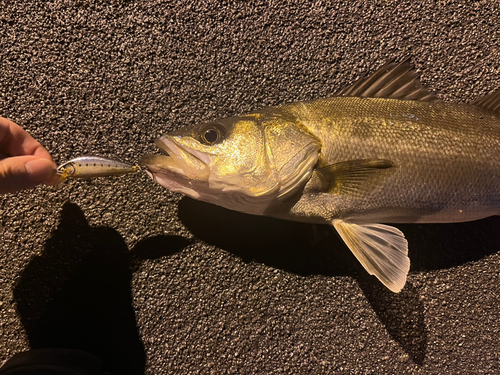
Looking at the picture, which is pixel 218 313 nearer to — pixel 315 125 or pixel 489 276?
pixel 315 125

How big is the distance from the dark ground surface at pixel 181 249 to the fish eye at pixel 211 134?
34cm

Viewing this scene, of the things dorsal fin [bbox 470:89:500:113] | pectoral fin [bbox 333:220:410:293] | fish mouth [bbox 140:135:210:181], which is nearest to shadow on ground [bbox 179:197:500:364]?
pectoral fin [bbox 333:220:410:293]

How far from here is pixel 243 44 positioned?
1.40 m

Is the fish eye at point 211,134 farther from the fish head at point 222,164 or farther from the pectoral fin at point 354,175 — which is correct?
the pectoral fin at point 354,175

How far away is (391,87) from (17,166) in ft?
4.75

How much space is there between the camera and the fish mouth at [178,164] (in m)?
1.01

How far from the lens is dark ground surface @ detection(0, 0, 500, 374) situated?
1.30 metres

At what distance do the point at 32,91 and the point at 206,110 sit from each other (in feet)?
2.74

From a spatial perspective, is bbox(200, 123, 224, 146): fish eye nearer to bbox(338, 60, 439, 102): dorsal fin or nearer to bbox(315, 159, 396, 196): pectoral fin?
bbox(315, 159, 396, 196): pectoral fin

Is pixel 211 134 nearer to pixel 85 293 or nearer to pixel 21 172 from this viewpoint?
pixel 21 172

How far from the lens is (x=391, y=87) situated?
1212 millimetres

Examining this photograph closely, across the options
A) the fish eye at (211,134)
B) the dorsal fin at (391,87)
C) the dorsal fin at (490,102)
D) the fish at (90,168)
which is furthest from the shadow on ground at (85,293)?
the dorsal fin at (490,102)

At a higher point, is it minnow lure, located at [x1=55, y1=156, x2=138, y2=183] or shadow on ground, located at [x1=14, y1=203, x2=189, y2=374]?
minnow lure, located at [x1=55, y1=156, x2=138, y2=183]

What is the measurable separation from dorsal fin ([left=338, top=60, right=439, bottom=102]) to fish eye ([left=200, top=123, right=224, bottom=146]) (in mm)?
578
